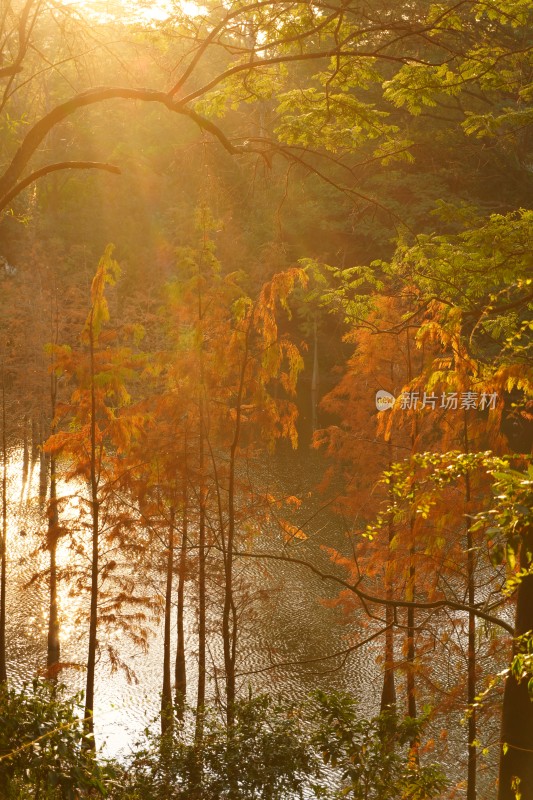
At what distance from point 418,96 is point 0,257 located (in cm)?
4437

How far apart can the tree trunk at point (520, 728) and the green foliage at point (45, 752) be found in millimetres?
4216

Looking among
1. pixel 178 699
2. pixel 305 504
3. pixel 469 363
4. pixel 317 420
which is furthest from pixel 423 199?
pixel 178 699

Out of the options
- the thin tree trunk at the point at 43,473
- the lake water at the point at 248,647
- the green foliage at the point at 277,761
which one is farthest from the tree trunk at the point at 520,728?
the thin tree trunk at the point at 43,473

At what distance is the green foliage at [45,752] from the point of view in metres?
4.78

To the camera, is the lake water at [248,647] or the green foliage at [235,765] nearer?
the green foliage at [235,765]

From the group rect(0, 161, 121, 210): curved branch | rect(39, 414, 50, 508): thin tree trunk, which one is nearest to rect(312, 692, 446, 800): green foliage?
rect(0, 161, 121, 210): curved branch

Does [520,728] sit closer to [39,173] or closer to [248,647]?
[39,173]

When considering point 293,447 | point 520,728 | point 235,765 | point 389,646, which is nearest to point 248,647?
point 389,646

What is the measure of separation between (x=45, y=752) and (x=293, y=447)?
10.1 m

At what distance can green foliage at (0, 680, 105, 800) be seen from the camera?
4.78 meters

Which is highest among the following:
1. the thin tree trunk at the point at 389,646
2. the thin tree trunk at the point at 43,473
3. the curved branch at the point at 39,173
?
the thin tree trunk at the point at 43,473

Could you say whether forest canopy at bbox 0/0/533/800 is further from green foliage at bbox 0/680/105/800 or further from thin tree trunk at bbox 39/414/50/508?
thin tree trunk at bbox 39/414/50/508

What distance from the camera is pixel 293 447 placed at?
48.4 feet

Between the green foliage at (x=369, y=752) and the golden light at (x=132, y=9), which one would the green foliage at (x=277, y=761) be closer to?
the green foliage at (x=369, y=752)
